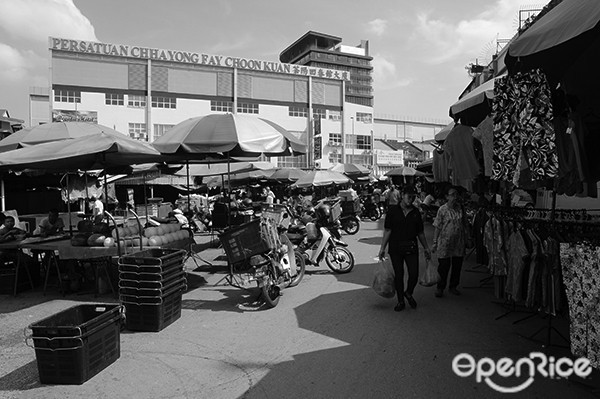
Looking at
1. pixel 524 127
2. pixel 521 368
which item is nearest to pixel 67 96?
pixel 524 127

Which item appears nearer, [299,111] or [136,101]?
[136,101]

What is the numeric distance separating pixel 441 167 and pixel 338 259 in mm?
3024

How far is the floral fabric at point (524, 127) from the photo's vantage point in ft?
13.2

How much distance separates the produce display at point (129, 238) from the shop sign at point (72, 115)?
4553 centimetres

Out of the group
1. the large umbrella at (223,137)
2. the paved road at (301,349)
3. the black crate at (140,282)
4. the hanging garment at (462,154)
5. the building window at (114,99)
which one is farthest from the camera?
the building window at (114,99)

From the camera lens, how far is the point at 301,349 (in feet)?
16.2

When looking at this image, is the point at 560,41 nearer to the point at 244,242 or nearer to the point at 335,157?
the point at 244,242

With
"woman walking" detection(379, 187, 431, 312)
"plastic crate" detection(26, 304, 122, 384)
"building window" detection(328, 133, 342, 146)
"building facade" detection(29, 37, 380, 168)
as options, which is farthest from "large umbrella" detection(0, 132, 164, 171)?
"building window" detection(328, 133, 342, 146)

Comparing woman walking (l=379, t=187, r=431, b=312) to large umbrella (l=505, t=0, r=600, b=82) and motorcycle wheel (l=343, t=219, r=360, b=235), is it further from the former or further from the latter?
motorcycle wheel (l=343, t=219, r=360, b=235)

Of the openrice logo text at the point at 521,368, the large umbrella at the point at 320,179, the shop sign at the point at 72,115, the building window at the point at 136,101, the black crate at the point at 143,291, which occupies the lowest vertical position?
the openrice logo text at the point at 521,368

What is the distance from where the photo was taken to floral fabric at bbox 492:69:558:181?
4031 mm

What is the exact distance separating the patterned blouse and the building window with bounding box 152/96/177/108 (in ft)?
168

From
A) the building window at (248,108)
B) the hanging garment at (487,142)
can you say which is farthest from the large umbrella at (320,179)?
the building window at (248,108)

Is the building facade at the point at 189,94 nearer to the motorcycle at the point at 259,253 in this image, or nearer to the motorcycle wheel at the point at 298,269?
the motorcycle wheel at the point at 298,269
